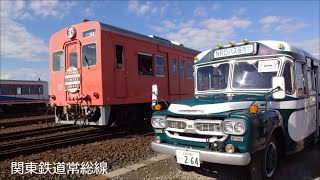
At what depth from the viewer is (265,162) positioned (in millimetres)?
4668

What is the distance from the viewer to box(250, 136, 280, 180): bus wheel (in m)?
4.49

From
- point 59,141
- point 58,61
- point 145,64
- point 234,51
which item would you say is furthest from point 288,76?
point 58,61

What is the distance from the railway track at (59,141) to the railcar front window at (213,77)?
4.49m

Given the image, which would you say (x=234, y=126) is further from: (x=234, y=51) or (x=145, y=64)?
(x=145, y=64)

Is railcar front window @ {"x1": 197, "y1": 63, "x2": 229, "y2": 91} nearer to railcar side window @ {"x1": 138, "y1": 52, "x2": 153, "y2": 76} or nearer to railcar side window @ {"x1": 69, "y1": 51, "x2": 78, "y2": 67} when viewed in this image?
railcar side window @ {"x1": 138, "y1": 52, "x2": 153, "y2": 76}

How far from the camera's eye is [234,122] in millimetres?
4191

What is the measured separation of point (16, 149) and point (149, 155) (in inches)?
150

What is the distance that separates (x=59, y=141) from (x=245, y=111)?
6.49 metres

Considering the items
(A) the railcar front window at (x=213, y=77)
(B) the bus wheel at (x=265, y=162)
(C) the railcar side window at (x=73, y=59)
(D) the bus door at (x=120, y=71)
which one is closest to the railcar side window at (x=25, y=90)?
(C) the railcar side window at (x=73, y=59)

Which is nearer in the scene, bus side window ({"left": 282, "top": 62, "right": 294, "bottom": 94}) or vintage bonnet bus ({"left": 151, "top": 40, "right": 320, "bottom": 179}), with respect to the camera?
vintage bonnet bus ({"left": 151, "top": 40, "right": 320, "bottom": 179})

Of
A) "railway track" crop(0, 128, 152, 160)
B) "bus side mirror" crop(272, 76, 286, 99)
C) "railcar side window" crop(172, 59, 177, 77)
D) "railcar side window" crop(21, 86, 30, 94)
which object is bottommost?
"railway track" crop(0, 128, 152, 160)

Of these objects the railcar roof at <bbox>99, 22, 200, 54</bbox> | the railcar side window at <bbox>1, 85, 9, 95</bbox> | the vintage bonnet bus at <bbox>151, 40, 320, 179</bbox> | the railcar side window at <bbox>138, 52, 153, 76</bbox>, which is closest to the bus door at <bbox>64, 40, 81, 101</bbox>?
the railcar roof at <bbox>99, 22, 200, 54</bbox>

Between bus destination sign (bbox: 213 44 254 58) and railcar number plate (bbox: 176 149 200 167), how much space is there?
7.47ft

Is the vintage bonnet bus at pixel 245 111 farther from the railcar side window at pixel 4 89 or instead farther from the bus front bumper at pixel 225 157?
A: the railcar side window at pixel 4 89
